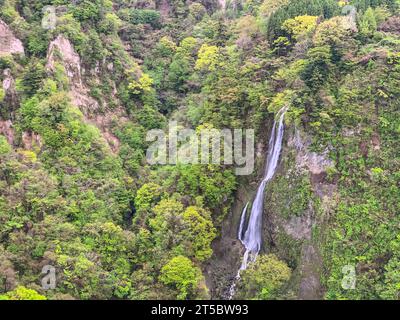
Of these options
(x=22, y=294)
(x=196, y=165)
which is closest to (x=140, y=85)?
(x=196, y=165)

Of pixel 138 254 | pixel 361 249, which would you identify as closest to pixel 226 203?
pixel 138 254

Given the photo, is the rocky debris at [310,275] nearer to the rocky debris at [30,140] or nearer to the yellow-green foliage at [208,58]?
the yellow-green foliage at [208,58]

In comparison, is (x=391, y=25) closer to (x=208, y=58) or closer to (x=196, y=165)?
(x=208, y=58)

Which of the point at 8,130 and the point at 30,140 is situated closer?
the point at 30,140

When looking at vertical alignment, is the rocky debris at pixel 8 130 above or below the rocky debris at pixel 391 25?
below

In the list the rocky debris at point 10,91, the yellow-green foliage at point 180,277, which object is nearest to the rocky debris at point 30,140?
the rocky debris at point 10,91

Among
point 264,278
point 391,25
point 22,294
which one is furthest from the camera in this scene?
point 391,25

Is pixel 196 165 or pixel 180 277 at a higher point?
pixel 196 165
